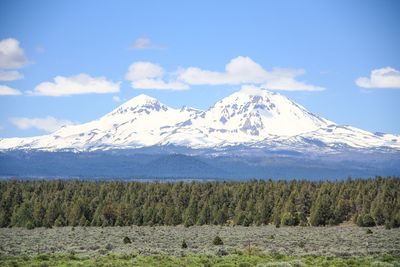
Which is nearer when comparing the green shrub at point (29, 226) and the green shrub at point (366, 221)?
the green shrub at point (366, 221)

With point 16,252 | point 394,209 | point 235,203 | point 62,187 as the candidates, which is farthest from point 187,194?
point 16,252

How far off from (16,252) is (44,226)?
61.8m

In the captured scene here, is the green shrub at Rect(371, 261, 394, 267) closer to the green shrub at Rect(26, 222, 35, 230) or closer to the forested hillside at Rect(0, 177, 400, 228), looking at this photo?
the forested hillside at Rect(0, 177, 400, 228)

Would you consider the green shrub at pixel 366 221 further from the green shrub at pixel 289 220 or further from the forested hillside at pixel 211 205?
the green shrub at pixel 289 220

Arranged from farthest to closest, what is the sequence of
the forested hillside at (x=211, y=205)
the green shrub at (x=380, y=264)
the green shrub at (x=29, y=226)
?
the forested hillside at (x=211, y=205) → the green shrub at (x=29, y=226) → the green shrub at (x=380, y=264)

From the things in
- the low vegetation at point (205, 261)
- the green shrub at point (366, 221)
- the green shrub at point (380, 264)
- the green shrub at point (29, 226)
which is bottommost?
the green shrub at point (29, 226)

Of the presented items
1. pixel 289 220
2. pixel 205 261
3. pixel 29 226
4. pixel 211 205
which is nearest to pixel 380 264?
pixel 205 261

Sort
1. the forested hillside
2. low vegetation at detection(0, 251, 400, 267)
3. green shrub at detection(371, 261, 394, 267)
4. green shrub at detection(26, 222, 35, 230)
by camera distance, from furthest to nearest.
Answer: the forested hillside, green shrub at detection(26, 222, 35, 230), low vegetation at detection(0, 251, 400, 267), green shrub at detection(371, 261, 394, 267)

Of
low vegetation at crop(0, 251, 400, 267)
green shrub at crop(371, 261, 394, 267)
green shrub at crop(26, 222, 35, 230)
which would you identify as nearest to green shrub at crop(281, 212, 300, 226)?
green shrub at crop(26, 222, 35, 230)

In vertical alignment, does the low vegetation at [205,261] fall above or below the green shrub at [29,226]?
above

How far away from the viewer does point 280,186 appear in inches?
5212

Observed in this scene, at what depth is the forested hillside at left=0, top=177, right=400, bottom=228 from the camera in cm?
10806

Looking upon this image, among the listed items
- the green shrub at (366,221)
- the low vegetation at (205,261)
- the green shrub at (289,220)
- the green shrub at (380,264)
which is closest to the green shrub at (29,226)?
A: the green shrub at (289,220)

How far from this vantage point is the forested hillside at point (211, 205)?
108062 millimetres
